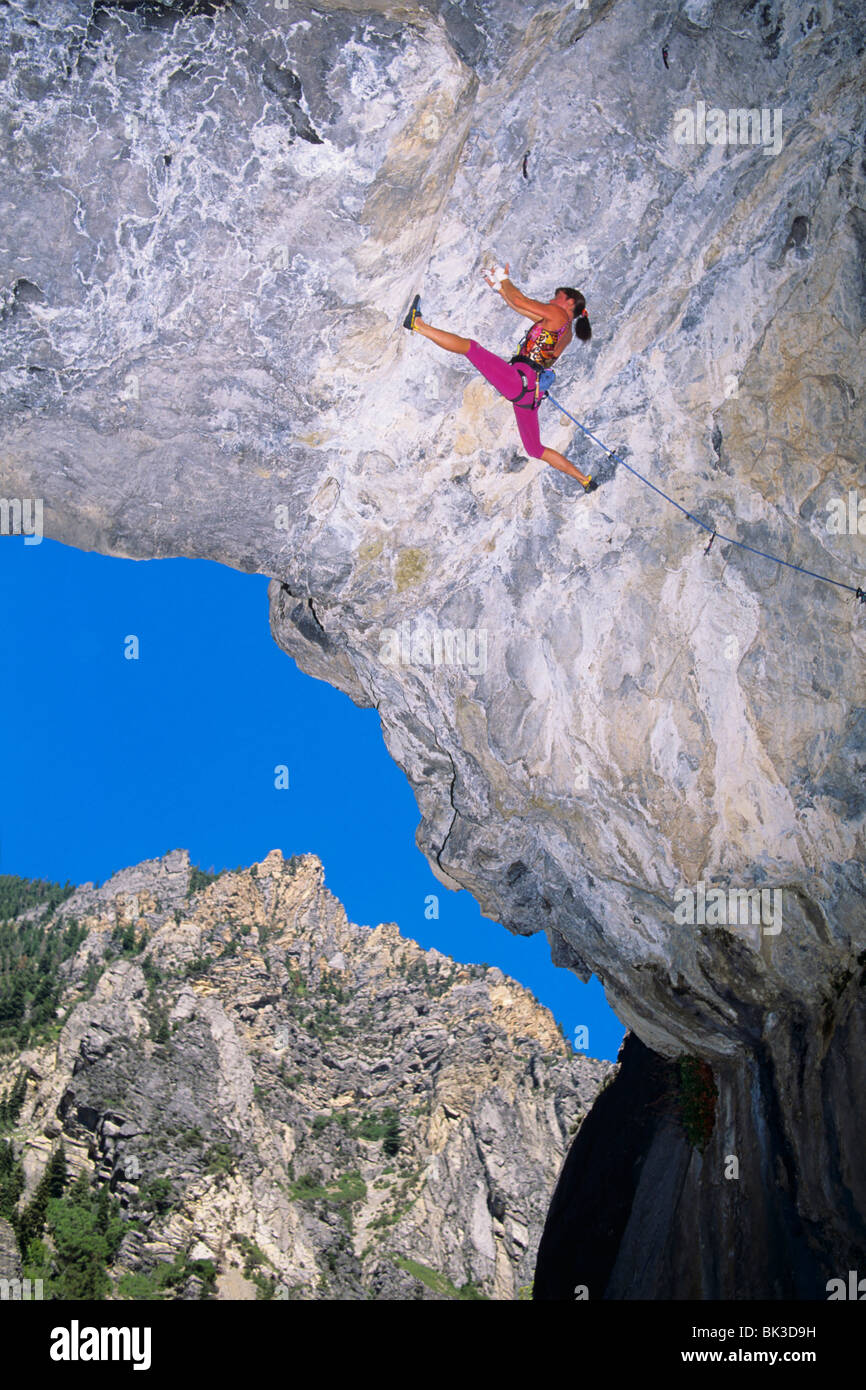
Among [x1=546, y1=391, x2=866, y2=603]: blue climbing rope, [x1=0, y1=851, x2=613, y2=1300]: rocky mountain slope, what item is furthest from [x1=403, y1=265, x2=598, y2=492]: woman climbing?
[x1=0, y1=851, x2=613, y2=1300]: rocky mountain slope

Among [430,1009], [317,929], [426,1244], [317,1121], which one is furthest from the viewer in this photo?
[317,929]

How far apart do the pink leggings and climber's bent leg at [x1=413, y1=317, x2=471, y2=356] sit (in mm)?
105

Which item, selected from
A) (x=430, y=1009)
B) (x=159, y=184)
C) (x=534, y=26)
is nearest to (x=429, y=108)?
(x=534, y=26)

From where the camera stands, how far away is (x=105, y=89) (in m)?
7.33

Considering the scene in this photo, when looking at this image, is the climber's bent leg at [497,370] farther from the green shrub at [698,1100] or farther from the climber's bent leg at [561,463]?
the green shrub at [698,1100]

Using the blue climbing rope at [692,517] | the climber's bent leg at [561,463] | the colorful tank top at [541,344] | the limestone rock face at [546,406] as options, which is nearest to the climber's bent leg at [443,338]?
the limestone rock face at [546,406]

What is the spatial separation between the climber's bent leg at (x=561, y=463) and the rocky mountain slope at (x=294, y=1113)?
103ft

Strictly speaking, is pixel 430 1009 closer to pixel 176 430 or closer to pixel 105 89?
pixel 176 430

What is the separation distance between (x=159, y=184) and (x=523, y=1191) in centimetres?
4046

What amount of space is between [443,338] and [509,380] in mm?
1081

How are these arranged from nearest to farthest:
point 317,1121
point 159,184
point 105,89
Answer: point 105,89 → point 159,184 → point 317,1121

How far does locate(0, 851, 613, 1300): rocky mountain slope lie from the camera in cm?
3038

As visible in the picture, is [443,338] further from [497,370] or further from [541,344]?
[541,344]

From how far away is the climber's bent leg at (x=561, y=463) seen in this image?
11148 millimetres
